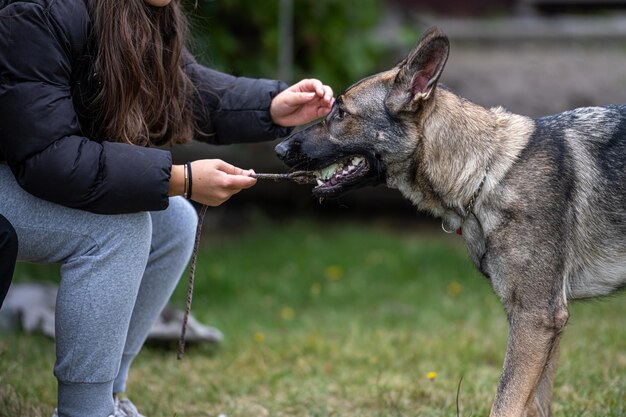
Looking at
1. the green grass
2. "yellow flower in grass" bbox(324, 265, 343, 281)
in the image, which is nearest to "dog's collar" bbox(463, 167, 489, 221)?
the green grass

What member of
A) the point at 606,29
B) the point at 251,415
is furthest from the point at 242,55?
the point at 251,415

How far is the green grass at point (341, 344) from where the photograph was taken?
400cm

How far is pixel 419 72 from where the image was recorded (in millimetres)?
3332

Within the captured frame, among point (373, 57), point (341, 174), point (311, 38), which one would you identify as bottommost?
point (373, 57)

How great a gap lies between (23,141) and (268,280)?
14.3 ft

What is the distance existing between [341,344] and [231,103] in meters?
2.01

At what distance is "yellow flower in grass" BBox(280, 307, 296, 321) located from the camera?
6.14 m

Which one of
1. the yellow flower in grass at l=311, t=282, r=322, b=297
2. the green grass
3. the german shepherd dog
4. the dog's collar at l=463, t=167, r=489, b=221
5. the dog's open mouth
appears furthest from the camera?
the yellow flower in grass at l=311, t=282, r=322, b=297

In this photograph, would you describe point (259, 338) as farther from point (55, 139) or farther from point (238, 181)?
point (55, 139)

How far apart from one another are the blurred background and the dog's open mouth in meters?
3.80

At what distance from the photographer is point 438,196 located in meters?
3.41

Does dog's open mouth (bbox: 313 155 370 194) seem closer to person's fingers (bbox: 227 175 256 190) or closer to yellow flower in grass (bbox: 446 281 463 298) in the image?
person's fingers (bbox: 227 175 256 190)

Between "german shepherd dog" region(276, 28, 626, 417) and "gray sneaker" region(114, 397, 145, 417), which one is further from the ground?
"german shepherd dog" region(276, 28, 626, 417)

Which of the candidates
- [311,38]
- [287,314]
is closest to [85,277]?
[287,314]
